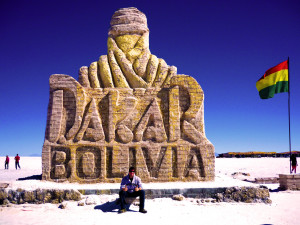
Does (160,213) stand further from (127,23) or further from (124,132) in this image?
(127,23)

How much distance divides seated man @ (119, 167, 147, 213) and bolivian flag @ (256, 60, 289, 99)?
680 cm

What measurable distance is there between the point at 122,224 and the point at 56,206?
2.46 metres

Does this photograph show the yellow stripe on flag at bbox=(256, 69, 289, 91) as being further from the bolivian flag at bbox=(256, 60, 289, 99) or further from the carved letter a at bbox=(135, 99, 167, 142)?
the carved letter a at bbox=(135, 99, 167, 142)

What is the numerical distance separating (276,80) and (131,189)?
7.36m

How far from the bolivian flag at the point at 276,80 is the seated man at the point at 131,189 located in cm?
680

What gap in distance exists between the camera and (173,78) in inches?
355

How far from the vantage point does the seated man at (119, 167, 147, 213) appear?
6.42 meters

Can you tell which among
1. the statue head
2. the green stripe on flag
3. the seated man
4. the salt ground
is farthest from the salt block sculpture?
the green stripe on flag

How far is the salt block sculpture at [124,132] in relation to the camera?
336 inches

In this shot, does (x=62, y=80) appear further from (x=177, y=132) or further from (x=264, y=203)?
(x=264, y=203)

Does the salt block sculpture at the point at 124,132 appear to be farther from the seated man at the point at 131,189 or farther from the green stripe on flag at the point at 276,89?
the green stripe on flag at the point at 276,89

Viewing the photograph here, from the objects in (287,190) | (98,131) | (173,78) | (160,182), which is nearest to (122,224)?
(160,182)

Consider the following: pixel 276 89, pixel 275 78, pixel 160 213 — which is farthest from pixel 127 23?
pixel 160 213

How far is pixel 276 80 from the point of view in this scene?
34.4 feet
